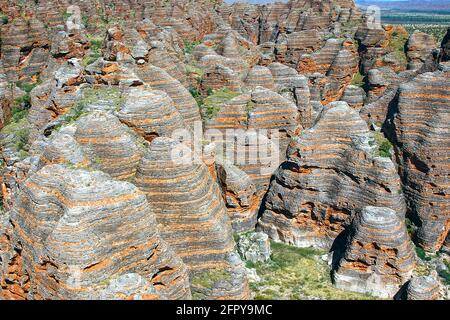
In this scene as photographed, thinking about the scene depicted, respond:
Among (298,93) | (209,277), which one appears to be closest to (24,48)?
(298,93)

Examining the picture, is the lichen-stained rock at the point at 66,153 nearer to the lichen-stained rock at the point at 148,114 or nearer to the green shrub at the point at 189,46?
the lichen-stained rock at the point at 148,114

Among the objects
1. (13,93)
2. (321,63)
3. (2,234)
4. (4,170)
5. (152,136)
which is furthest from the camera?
(321,63)

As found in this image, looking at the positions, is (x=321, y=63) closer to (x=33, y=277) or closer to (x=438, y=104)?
(x=438, y=104)

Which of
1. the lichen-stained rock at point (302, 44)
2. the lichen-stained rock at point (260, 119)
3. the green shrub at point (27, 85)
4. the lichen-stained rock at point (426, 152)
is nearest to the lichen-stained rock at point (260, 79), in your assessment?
the lichen-stained rock at point (260, 119)

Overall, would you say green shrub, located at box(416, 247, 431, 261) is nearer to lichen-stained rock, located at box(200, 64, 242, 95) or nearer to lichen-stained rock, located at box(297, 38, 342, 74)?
lichen-stained rock, located at box(200, 64, 242, 95)

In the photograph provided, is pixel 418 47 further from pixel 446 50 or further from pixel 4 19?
pixel 4 19

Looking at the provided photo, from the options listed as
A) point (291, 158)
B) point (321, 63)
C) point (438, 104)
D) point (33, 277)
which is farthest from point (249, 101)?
point (321, 63)
